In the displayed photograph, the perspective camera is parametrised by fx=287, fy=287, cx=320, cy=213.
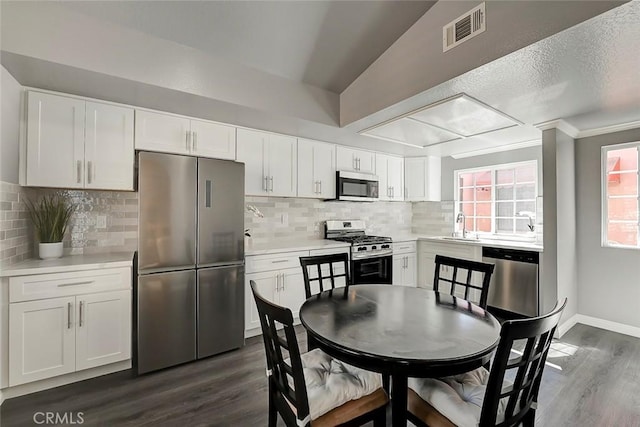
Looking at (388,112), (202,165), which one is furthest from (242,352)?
(388,112)

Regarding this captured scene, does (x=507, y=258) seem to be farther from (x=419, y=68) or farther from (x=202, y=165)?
(x=202, y=165)

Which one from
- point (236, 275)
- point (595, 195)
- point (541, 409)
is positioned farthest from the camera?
point (595, 195)

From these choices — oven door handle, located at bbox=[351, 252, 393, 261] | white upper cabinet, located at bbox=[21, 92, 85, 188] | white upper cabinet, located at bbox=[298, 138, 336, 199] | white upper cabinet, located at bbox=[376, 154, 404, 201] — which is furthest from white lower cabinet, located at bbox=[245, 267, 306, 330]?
white upper cabinet, located at bbox=[376, 154, 404, 201]

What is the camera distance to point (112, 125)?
99.0 inches

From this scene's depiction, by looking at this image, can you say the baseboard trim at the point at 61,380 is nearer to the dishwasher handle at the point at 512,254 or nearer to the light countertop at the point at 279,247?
the light countertop at the point at 279,247

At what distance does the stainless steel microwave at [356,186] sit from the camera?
13.3 ft

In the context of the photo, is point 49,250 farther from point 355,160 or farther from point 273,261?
point 355,160

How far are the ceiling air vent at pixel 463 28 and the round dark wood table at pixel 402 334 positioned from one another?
1814mm

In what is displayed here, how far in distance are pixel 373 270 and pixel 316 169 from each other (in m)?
1.59

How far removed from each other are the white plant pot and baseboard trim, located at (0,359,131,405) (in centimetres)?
94

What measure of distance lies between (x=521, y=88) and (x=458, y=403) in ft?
7.46

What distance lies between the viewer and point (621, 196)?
323cm
